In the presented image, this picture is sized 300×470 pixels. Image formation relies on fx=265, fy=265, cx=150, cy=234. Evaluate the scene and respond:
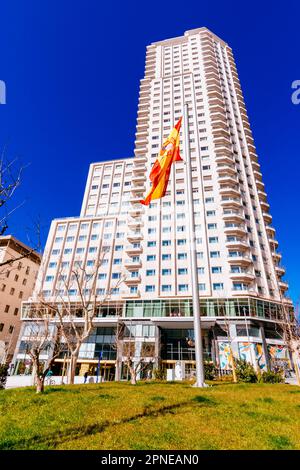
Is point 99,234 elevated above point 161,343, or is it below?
above

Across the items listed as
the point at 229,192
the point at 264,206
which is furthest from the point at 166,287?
the point at 264,206

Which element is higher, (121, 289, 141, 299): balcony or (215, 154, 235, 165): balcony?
(215, 154, 235, 165): balcony

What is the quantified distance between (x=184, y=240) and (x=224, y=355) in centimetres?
2164

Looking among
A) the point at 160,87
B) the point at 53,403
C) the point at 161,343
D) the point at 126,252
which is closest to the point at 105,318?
the point at 161,343

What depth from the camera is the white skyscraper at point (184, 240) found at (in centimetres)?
4225

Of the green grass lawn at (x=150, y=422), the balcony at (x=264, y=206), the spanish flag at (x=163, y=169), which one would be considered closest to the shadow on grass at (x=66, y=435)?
the green grass lawn at (x=150, y=422)

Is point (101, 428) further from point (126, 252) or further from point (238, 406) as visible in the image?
point (126, 252)

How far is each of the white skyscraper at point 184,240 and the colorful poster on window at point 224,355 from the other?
145 mm

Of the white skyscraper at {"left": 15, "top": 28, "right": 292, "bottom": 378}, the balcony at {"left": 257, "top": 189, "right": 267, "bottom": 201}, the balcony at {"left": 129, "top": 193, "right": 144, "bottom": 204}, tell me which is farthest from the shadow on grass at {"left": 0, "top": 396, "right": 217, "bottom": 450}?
the balcony at {"left": 257, "top": 189, "right": 267, "bottom": 201}

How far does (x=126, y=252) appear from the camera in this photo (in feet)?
178

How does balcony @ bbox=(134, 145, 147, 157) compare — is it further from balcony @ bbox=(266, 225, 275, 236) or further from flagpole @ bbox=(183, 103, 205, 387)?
flagpole @ bbox=(183, 103, 205, 387)

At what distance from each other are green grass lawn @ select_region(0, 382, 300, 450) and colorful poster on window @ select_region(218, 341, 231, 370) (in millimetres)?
31550

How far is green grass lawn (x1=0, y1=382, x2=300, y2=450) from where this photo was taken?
5312 mm
